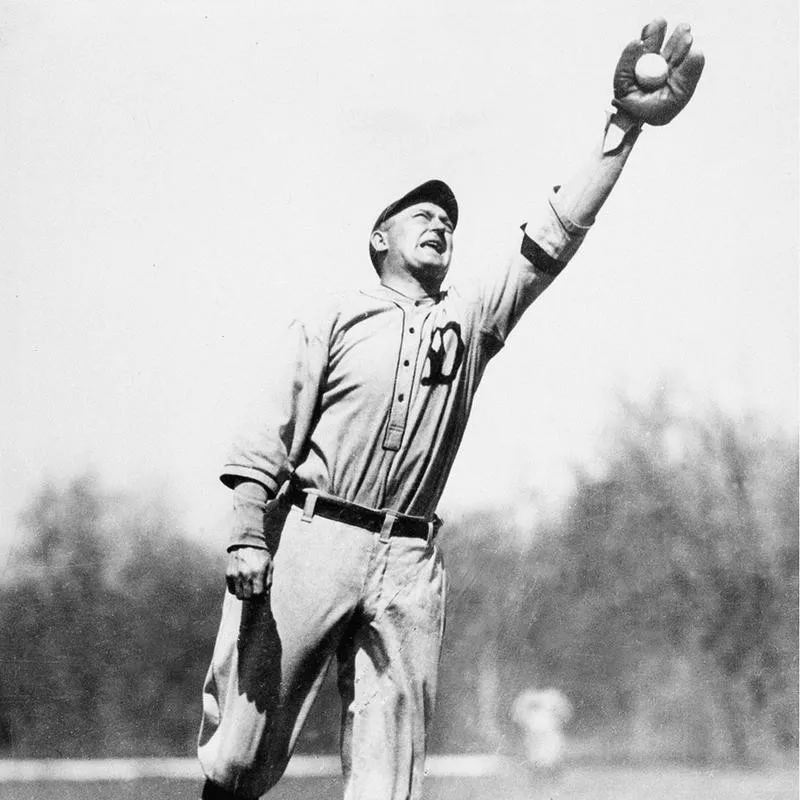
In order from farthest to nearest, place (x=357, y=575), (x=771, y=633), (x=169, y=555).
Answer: (x=771, y=633) → (x=169, y=555) → (x=357, y=575)

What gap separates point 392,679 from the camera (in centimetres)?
293

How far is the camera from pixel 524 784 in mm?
4805

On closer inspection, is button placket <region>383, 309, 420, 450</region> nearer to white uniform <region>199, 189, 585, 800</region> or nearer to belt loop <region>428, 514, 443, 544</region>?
white uniform <region>199, 189, 585, 800</region>

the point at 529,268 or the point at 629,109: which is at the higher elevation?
the point at 629,109

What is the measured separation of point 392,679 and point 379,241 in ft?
3.43

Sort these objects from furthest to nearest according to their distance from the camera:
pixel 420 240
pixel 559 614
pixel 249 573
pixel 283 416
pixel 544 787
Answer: pixel 559 614, pixel 544 787, pixel 420 240, pixel 283 416, pixel 249 573

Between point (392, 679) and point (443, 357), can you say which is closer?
point (392, 679)

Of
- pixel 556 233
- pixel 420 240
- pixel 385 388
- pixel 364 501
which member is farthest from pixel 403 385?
pixel 556 233

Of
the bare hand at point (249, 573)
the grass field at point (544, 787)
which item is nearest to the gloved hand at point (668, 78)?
the bare hand at point (249, 573)

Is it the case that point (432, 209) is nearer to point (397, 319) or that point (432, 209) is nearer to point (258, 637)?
point (397, 319)

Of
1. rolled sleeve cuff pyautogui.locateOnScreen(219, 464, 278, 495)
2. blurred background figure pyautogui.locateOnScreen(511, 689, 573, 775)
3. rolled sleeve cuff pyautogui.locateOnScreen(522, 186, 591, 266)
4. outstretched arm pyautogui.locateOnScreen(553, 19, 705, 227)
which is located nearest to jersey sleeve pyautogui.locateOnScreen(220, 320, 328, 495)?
rolled sleeve cuff pyautogui.locateOnScreen(219, 464, 278, 495)

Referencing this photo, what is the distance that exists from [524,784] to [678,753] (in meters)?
0.65

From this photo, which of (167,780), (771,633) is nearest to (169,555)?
(167,780)

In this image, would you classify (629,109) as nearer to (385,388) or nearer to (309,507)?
(385,388)
